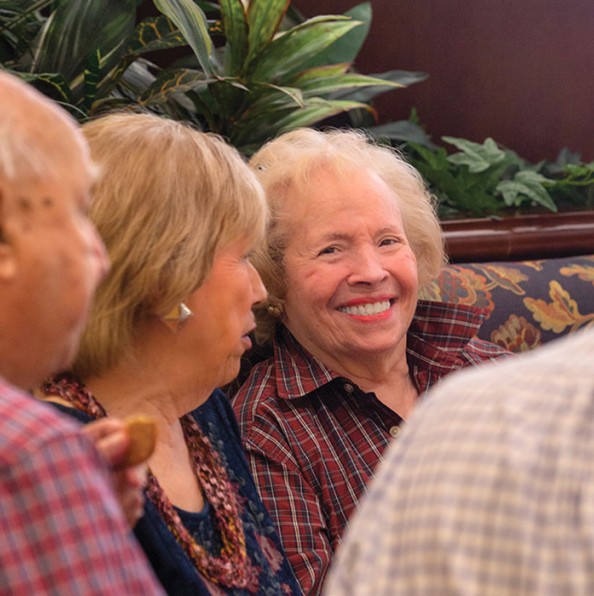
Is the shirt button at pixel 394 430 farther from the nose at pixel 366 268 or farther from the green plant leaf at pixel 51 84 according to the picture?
the green plant leaf at pixel 51 84

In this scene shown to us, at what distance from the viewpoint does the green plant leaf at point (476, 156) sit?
121 inches

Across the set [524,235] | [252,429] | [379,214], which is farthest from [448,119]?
[252,429]

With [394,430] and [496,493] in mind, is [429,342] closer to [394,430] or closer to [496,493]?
[394,430]

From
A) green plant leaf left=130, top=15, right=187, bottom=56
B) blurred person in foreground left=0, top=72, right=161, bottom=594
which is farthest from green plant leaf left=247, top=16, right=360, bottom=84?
blurred person in foreground left=0, top=72, right=161, bottom=594

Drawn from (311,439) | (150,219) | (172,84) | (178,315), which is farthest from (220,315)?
(172,84)

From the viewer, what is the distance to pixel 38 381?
2.65ft

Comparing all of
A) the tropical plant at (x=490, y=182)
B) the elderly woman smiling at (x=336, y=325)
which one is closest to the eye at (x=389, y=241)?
the elderly woman smiling at (x=336, y=325)

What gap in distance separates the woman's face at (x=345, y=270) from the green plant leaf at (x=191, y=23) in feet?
1.20

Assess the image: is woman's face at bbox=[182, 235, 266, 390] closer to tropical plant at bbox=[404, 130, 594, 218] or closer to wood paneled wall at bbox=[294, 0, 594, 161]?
tropical plant at bbox=[404, 130, 594, 218]

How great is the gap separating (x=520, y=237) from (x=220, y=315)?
1.48m

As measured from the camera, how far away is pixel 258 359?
2205mm

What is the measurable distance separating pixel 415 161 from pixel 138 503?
2.33 meters

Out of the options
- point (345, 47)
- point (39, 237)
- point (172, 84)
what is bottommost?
point (345, 47)

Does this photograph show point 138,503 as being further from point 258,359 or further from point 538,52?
point 538,52
